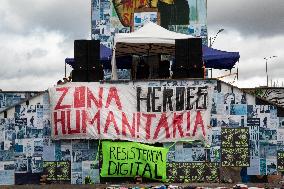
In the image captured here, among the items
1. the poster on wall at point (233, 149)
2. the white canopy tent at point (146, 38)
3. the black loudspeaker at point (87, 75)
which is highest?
the white canopy tent at point (146, 38)

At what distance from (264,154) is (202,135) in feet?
6.01

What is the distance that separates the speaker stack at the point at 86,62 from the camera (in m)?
13.3

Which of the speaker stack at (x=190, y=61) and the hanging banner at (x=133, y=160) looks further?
the speaker stack at (x=190, y=61)

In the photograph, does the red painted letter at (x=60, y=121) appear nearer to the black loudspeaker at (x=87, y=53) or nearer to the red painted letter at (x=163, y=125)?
the black loudspeaker at (x=87, y=53)

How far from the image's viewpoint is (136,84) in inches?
521

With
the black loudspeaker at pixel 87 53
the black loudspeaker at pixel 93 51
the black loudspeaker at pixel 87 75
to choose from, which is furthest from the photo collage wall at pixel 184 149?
the black loudspeaker at pixel 93 51

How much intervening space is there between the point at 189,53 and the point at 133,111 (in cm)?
232

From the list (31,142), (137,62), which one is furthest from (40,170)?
(137,62)

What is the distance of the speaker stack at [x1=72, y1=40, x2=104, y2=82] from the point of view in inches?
523

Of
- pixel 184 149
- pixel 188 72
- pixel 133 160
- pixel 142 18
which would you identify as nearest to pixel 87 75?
pixel 133 160

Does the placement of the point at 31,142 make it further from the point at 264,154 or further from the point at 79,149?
the point at 264,154

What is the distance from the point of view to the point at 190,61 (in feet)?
44.1

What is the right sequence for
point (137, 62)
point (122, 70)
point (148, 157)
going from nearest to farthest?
point (148, 157) → point (137, 62) → point (122, 70)

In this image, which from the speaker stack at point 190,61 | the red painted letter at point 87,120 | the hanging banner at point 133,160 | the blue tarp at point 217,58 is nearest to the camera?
the hanging banner at point 133,160
